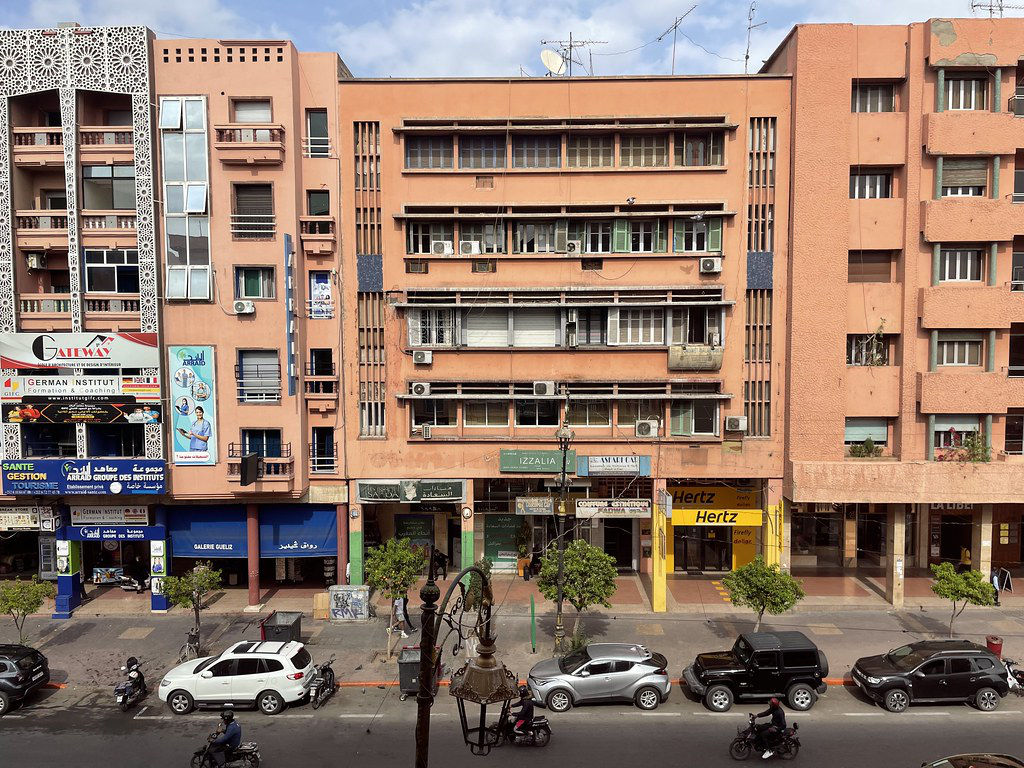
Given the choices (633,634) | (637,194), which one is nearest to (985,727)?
(633,634)

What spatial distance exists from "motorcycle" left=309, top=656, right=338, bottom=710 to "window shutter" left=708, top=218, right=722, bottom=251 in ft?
70.5

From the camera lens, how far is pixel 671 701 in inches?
780

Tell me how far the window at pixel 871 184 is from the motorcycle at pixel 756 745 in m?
21.2

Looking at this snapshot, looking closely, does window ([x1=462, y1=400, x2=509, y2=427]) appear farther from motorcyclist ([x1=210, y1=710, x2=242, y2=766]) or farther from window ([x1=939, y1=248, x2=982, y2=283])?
window ([x1=939, y1=248, x2=982, y2=283])

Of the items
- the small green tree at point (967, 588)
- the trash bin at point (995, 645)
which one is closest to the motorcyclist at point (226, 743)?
the small green tree at point (967, 588)

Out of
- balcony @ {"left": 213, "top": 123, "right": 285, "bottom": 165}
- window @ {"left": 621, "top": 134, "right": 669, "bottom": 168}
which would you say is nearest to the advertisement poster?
balcony @ {"left": 213, "top": 123, "right": 285, "bottom": 165}

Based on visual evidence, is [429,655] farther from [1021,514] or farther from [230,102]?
[1021,514]

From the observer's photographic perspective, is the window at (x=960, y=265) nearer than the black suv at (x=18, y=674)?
No

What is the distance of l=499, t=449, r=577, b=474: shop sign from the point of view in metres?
27.8

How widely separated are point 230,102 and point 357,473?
52.6 feet

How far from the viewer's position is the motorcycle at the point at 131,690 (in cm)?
1930

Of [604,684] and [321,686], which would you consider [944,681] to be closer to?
[604,684]

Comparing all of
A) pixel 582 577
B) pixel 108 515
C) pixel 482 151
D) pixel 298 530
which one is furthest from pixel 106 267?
pixel 582 577

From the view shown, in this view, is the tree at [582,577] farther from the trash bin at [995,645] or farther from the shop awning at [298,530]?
the trash bin at [995,645]
